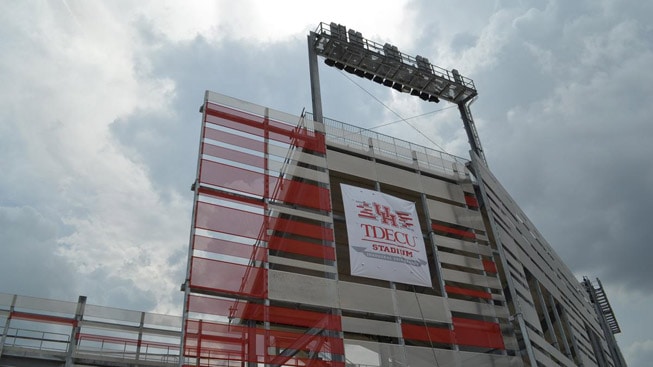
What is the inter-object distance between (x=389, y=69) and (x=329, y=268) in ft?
53.2

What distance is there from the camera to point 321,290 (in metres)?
21.8

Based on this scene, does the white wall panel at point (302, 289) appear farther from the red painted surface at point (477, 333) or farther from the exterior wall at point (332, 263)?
the red painted surface at point (477, 333)

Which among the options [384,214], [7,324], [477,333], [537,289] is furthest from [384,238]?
[7,324]

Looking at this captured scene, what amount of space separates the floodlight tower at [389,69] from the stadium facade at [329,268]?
1006 millimetres

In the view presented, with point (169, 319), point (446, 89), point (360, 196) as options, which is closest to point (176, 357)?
point (169, 319)

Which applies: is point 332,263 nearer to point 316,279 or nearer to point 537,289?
point 316,279

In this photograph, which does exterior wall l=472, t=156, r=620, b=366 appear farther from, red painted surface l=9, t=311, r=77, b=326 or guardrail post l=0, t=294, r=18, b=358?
guardrail post l=0, t=294, r=18, b=358

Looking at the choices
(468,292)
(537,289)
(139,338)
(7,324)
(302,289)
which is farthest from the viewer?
(537,289)

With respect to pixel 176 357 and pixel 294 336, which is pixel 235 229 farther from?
pixel 176 357

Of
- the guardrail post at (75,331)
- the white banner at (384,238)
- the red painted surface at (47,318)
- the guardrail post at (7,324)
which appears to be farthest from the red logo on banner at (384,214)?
the guardrail post at (7,324)

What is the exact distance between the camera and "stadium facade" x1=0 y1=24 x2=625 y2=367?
21.0 metres

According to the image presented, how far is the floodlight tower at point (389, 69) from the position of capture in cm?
3161

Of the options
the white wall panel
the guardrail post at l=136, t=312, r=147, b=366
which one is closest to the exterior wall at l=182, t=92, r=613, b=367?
the white wall panel

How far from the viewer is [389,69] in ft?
111
